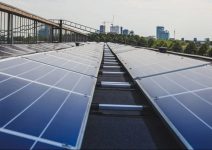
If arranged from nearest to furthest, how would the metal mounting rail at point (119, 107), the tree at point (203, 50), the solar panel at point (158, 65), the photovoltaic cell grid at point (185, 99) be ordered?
the photovoltaic cell grid at point (185, 99), the metal mounting rail at point (119, 107), the solar panel at point (158, 65), the tree at point (203, 50)

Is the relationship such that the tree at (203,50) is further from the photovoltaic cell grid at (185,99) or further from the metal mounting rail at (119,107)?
the metal mounting rail at (119,107)

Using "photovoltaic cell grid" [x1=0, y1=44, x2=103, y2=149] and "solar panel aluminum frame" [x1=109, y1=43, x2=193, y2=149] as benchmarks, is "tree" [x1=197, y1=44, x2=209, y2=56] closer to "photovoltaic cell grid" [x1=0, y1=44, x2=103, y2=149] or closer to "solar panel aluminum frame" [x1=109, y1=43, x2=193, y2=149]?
"photovoltaic cell grid" [x1=0, y1=44, x2=103, y2=149]

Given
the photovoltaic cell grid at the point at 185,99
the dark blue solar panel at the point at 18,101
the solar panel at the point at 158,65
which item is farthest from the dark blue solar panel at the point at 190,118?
the solar panel at the point at 158,65

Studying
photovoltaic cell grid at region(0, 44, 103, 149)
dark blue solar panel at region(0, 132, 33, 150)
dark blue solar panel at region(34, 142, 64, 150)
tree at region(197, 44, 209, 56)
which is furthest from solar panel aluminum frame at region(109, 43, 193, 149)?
tree at region(197, 44, 209, 56)

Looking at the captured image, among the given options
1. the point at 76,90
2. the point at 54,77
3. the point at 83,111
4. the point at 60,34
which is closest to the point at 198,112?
the point at 83,111

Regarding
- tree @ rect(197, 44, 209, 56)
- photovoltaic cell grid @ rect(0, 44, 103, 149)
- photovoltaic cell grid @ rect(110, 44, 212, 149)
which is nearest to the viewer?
photovoltaic cell grid @ rect(0, 44, 103, 149)

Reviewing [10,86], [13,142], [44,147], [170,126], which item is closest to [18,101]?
[10,86]
